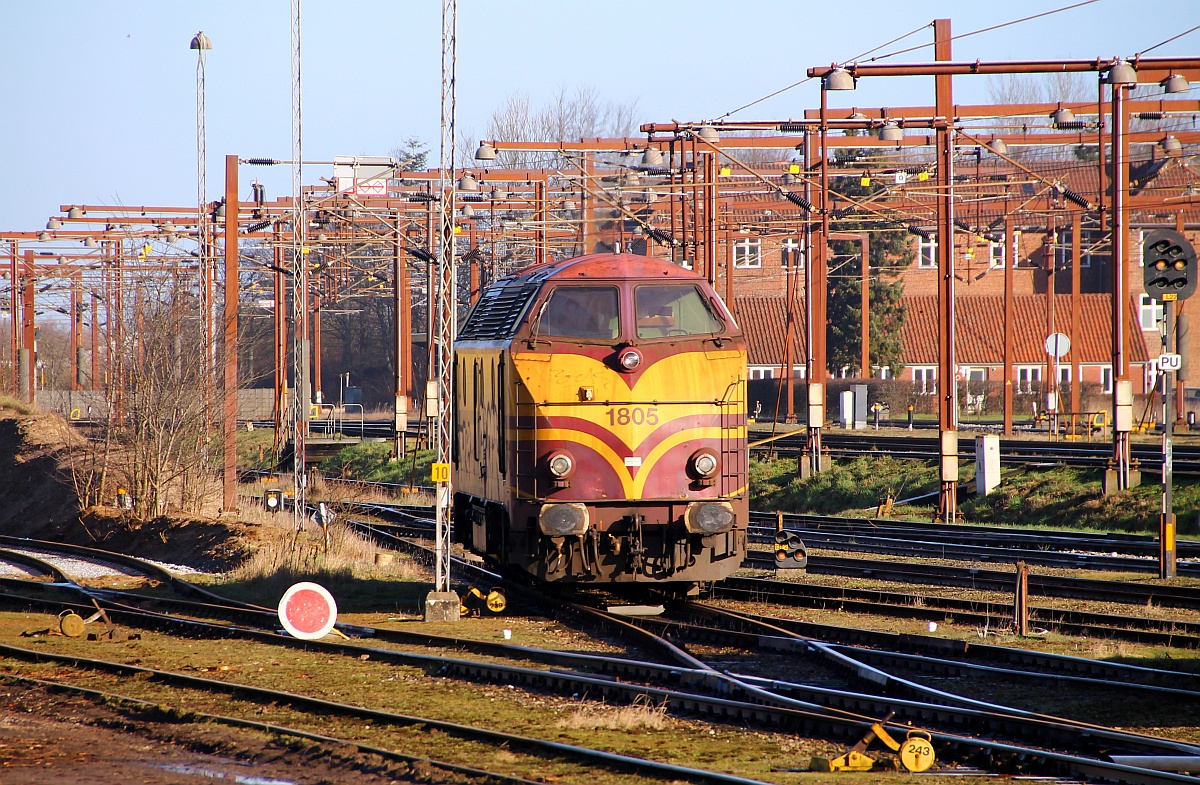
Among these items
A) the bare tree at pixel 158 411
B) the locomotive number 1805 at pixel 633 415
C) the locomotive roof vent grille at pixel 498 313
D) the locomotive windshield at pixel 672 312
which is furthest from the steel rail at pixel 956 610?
the bare tree at pixel 158 411

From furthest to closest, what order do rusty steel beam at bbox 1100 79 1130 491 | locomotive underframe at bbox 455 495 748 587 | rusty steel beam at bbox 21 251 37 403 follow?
rusty steel beam at bbox 21 251 37 403 < rusty steel beam at bbox 1100 79 1130 491 < locomotive underframe at bbox 455 495 748 587

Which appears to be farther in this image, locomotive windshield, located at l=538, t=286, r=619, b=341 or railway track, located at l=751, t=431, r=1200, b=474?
railway track, located at l=751, t=431, r=1200, b=474

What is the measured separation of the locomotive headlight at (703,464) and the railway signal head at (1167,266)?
26.4 ft

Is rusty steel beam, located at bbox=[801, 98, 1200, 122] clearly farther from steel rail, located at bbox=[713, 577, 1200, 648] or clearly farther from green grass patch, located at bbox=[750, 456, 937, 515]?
steel rail, located at bbox=[713, 577, 1200, 648]

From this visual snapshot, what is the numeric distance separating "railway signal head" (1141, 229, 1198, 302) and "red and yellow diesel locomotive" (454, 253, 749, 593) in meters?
7.62

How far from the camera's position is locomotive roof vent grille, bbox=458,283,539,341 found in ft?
46.6

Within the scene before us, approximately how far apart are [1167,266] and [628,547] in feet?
31.6

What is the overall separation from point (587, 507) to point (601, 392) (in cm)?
124

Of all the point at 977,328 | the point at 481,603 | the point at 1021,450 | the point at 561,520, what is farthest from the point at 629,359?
the point at 977,328

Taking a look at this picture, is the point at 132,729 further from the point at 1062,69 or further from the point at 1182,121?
the point at 1182,121

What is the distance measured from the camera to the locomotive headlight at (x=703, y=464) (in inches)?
534

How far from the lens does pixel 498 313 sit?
606 inches

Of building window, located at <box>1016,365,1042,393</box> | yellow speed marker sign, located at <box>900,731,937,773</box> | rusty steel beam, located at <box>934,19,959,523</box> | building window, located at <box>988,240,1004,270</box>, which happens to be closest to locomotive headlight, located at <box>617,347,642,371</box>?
yellow speed marker sign, located at <box>900,731,937,773</box>

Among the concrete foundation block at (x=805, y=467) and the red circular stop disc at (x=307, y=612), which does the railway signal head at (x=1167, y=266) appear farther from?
the concrete foundation block at (x=805, y=467)
